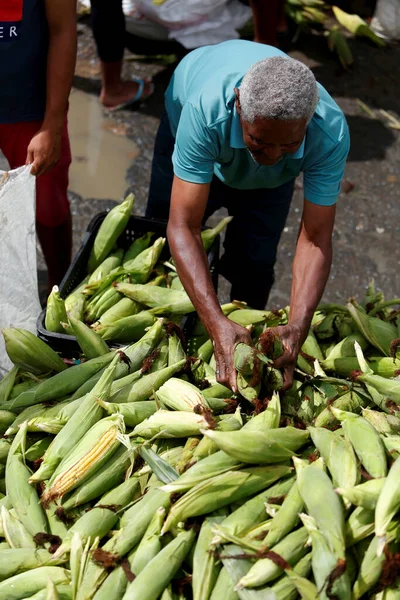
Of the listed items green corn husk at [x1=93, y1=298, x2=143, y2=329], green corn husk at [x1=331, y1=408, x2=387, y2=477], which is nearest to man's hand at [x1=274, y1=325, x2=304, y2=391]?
green corn husk at [x1=331, y1=408, x2=387, y2=477]

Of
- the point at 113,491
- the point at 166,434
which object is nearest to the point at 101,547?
the point at 113,491

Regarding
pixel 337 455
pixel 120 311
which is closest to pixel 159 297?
pixel 120 311

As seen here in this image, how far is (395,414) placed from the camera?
2.21 metres

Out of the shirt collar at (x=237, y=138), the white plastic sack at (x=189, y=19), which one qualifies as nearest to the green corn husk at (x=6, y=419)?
the shirt collar at (x=237, y=138)

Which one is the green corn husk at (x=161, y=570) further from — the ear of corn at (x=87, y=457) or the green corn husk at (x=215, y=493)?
the ear of corn at (x=87, y=457)

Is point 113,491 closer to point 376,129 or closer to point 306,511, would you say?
point 306,511

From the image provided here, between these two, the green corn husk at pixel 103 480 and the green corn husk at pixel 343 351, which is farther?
the green corn husk at pixel 343 351

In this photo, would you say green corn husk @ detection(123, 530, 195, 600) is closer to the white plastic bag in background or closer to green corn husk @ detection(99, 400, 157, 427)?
green corn husk @ detection(99, 400, 157, 427)

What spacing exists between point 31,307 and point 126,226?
60 cm

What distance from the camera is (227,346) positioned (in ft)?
7.67

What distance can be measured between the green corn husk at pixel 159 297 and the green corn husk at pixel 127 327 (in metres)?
0.06

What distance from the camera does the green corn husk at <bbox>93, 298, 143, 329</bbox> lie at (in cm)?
279

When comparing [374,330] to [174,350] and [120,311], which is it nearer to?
[174,350]

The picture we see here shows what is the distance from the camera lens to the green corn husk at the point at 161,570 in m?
1.81
